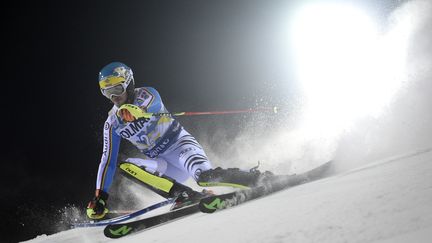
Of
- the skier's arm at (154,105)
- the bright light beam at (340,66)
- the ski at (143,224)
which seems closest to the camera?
the ski at (143,224)

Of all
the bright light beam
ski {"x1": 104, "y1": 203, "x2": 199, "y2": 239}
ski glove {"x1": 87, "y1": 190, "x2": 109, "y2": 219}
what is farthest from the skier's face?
the bright light beam

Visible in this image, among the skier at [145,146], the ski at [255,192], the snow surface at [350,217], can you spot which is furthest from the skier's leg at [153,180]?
the snow surface at [350,217]

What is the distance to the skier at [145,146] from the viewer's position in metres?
3.94

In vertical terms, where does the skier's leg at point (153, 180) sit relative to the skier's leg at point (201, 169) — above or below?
below

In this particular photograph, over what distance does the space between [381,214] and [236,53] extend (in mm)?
9085

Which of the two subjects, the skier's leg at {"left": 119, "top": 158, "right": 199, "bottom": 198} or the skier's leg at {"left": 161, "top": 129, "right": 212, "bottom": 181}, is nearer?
the skier's leg at {"left": 161, "top": 129, "right": 212, "bottom": 181}

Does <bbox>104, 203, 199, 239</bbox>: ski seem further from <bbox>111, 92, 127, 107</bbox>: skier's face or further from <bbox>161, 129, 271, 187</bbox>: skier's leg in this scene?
<bbox>111, 92, 127, 107</bbox>: skier's face

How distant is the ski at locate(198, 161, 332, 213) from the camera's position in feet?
10.7

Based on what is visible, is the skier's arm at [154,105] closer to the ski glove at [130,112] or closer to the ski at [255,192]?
the ski glove at [130,112]

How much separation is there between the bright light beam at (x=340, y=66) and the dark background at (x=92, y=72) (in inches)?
20.0

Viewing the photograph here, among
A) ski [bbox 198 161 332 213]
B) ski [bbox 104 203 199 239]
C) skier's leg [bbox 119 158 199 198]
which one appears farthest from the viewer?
skier's leg [bbox 119 158 199 198]

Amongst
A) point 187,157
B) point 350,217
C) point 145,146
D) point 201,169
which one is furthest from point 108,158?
point 350,217

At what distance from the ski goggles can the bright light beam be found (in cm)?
283

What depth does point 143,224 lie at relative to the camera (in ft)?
12.0
